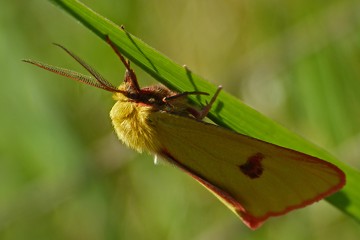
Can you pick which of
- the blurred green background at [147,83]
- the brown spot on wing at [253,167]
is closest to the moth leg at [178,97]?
the brown spot on wing at [253,167]

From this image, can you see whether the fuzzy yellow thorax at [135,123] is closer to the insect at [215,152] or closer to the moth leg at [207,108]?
the insect at [215,152]

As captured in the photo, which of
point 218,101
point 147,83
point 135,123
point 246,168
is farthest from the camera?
point 147,83

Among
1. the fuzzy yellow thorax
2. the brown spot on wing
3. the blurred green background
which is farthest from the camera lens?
the blurred green background

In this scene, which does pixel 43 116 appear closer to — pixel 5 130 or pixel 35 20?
pixel 5 130

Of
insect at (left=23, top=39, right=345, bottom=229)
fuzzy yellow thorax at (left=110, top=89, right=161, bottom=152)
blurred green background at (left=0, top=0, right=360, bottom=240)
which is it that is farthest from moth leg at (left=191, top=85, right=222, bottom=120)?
blurred green background at (left=0, top=0, right=360, bottom=240)

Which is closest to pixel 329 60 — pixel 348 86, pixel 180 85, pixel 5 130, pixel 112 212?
pixel 348 86

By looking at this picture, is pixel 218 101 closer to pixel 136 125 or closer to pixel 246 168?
pixel 246 168

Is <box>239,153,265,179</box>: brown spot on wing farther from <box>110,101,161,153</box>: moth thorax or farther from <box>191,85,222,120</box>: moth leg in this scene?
<box>110,101,161,153</box>: moth thorax

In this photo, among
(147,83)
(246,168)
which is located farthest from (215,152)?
(147,83)
